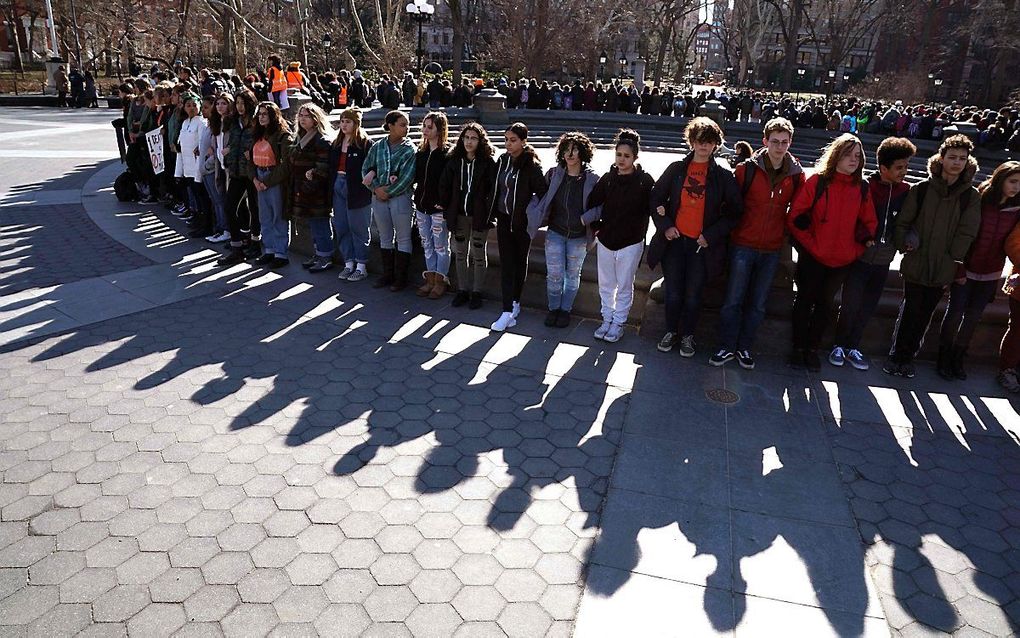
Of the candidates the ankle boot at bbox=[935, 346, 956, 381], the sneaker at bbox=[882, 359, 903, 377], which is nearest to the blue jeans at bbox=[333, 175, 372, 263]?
the sneaker at bbox=[882, 359, 903, 377]

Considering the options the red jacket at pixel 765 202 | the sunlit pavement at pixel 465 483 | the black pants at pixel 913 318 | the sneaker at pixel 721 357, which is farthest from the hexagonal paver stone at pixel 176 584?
the black pants at pixel 913 318

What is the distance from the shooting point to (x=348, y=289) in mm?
7383

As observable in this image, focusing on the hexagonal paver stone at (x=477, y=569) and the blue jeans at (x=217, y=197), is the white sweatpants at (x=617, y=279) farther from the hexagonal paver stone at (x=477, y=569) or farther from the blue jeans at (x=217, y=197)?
the blue jeans at (x=217, y=197)

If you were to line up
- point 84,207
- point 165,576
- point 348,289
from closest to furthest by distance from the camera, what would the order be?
point 165,576, point 348,289, point 84,207

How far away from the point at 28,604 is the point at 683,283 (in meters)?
4.88

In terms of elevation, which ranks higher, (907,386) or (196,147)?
(196,147)

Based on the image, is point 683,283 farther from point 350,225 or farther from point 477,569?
point 350,225

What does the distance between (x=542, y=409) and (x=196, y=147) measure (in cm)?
Answer: 606

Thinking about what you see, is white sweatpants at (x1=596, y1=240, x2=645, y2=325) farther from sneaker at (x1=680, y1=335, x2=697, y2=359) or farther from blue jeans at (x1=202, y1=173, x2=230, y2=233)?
blue jeans at (x1=202, y1=173, x2=230, y2=233)

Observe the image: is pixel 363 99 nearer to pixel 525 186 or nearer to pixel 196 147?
pixel 196 147

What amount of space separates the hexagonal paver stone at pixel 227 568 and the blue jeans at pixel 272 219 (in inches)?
203

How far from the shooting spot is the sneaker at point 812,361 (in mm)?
5711

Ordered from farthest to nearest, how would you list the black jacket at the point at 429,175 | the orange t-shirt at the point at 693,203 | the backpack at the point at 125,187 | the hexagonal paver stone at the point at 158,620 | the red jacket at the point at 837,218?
the backpack at the point at 125,187, the black jacket at the point at 429,175, the orange t-shirt at the point at 693,203, the red jacket at the point at 837,218, the hexagonal paver stone at the point at 158,620

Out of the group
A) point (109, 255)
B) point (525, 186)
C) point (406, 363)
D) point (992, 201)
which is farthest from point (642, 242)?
point (109, 255)
